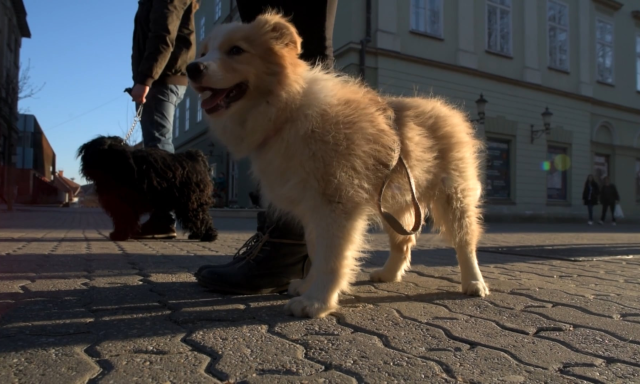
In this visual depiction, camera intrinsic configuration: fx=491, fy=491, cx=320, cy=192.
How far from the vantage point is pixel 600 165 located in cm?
2197

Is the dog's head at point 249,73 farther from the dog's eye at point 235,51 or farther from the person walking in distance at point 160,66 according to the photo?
the person walking in distance at point 160,66

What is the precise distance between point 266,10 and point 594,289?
2.68 metres

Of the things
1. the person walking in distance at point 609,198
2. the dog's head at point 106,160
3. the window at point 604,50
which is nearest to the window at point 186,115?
the window at point 604,50

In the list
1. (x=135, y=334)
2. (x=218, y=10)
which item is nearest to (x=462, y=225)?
(x=135, y=334)

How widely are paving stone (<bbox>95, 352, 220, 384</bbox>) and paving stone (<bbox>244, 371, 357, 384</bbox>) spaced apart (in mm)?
123

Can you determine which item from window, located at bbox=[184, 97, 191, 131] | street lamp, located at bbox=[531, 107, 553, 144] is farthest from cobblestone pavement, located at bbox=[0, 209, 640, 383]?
window, located at bbox=[184, 97, 191, 131]

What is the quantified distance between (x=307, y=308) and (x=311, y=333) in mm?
231

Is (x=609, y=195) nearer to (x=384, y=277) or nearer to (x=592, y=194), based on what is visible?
(x=592, y=194)

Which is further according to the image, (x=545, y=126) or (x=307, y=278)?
(x=545, y=126)

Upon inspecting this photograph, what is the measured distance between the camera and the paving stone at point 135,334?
Result: 5.40 ft

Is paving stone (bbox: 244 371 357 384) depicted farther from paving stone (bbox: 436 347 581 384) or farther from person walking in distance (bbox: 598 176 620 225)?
person walking in distance (bbox: 598 176 620 225)

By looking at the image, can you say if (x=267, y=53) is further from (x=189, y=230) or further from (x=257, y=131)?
(x=189, y=230)

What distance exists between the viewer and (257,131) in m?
2.41

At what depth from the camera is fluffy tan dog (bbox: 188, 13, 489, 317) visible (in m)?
2.23
